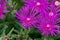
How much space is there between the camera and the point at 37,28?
4.41 feet

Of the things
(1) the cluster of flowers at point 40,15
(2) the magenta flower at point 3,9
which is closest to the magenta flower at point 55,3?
(1) the cluster of flowers at point 40,15

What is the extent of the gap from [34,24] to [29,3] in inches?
4.8

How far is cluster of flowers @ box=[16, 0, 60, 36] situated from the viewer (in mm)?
1296

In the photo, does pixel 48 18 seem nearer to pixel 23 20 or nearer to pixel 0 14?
pixel 23 20

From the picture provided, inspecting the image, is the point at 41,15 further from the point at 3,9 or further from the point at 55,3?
the point at 3,9

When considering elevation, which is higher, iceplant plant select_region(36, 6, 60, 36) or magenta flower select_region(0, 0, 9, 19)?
magenta flower select_region(0, 0, 9, 19)

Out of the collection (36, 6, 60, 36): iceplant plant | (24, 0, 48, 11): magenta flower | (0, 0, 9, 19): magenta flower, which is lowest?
(36, 6, 60, 36): iceplant plant

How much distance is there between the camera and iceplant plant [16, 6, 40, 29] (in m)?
1.32

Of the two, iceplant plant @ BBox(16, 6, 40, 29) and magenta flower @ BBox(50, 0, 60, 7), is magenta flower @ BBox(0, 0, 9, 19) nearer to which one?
iceplant plant @ BBox(16, 6, 40, 29)

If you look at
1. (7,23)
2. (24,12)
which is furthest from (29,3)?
(7,23)

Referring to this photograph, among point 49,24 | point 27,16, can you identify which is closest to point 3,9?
point 27,16

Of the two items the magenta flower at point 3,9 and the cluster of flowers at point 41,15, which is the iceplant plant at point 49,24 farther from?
the magenta flower at point 3,9

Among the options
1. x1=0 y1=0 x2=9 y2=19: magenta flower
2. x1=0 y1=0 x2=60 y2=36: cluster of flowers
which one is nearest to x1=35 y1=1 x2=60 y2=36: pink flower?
x1=0 y1=0 x2=60 y2=36: cluster of flowers

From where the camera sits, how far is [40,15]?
1321 mm
